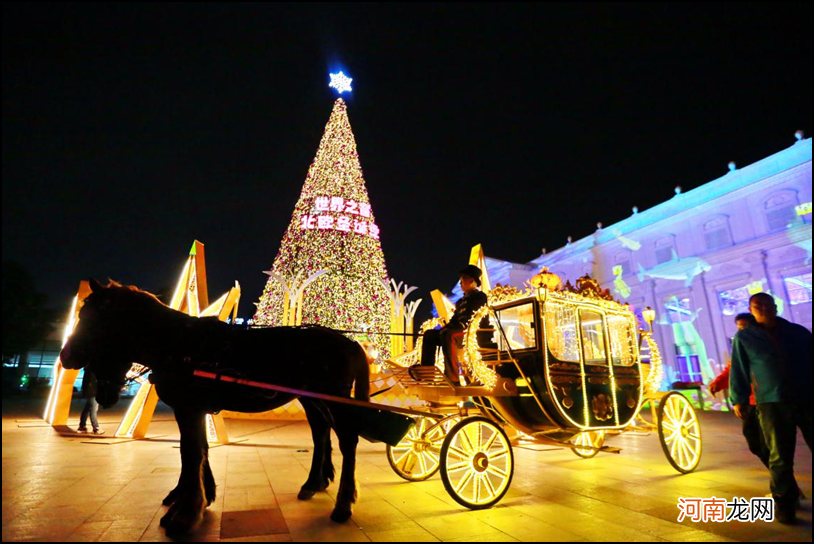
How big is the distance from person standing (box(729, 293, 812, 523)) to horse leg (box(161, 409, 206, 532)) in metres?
4.52

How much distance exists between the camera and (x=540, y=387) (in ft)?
16.0

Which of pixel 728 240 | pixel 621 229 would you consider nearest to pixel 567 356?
pixel 728 240

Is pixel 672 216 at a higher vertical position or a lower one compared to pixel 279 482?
higher

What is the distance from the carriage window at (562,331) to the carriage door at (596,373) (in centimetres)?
12

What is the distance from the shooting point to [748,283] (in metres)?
20.6

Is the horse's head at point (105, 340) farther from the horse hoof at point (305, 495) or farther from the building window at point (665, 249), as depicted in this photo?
the building window at point (665, 249)

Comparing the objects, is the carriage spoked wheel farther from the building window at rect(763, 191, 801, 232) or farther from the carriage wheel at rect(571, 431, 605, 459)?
the building window at rect(763, 191, 801, 232)

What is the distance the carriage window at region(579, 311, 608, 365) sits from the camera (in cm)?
574

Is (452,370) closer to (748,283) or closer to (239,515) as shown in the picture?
(239,515)

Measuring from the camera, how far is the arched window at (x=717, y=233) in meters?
22.5

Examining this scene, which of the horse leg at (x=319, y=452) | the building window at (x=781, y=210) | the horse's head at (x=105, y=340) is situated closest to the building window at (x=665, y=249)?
the building window at (x=781, y=210)

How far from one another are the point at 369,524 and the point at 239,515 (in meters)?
1.13

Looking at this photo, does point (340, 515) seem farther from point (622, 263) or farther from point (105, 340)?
point (622, 263)

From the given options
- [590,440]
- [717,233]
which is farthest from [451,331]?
[717,233]
